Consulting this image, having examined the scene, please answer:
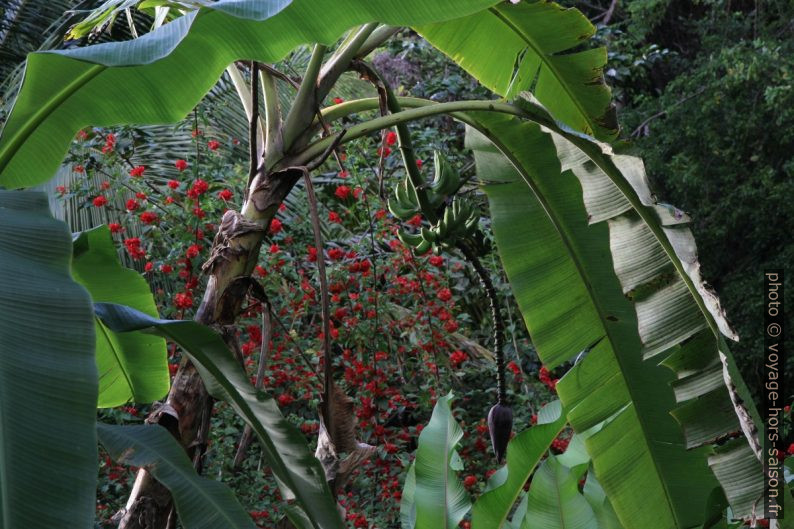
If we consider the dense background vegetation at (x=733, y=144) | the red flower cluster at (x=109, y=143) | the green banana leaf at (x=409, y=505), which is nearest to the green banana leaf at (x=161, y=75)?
the green banana leaf at (x=409, y=505)

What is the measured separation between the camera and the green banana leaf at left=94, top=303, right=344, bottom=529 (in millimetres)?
1054

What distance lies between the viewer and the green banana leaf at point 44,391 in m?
0.68

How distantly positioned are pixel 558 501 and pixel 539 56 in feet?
3.09

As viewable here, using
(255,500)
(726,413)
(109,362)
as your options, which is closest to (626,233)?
(726,413)

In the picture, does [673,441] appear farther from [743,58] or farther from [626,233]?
[743,58]

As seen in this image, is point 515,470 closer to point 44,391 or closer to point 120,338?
point 120,338

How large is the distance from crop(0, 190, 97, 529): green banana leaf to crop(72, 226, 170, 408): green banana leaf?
0.74m

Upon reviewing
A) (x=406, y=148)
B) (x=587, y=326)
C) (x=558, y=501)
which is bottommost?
(x=558, y=501)

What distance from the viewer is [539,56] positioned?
176cm

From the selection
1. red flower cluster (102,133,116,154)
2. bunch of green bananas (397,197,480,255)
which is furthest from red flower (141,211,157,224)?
bunch of green bananas (397,197,480,255)

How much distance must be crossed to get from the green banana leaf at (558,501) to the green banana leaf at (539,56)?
726 millimetres

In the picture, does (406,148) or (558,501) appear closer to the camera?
(406,148)

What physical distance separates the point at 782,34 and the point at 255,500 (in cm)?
535

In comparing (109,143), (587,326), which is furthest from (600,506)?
(109,143)
